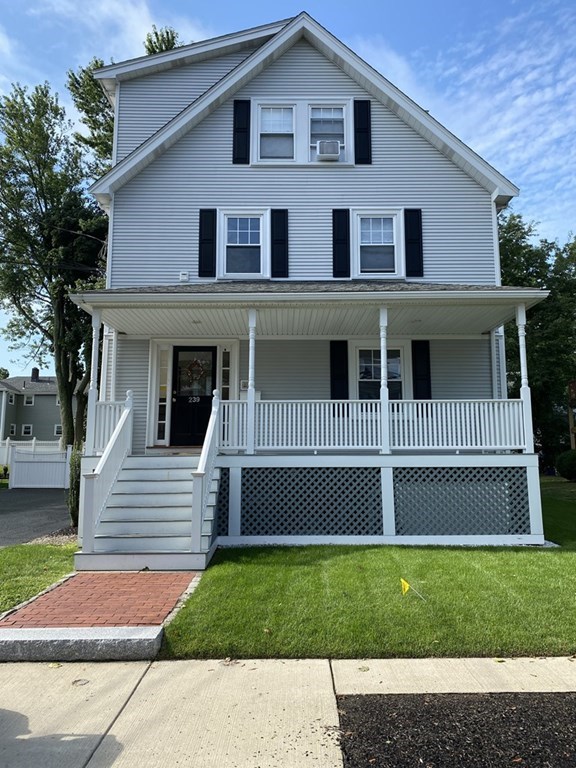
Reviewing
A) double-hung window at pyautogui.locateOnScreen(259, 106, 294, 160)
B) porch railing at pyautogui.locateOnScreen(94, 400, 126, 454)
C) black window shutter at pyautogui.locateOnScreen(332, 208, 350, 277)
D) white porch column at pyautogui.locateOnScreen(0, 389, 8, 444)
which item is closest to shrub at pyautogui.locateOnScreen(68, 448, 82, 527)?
porch railing at pyautogui.locateOnScreen(94, 400, 126, 454)

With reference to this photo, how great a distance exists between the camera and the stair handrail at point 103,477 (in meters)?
6.93

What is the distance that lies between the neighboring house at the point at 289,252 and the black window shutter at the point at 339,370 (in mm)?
29

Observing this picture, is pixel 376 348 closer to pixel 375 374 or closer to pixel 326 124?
pixel 375 374

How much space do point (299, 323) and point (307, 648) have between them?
679cm

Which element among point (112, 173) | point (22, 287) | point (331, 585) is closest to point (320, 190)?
point (112, 173)

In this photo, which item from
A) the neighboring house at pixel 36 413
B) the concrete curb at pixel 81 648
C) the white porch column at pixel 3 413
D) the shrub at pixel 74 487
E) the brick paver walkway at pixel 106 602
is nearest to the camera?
the concrete curb at pixel 81 648

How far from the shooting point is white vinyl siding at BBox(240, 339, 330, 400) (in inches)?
431

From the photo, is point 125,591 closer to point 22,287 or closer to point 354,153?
point 354,153

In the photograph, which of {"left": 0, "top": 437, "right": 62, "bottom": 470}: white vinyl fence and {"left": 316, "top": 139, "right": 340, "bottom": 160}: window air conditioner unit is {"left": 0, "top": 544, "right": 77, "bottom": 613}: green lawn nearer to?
{"left": 316, "top": 139, "right": 340, "bottom": 160}: window air conditioner unit

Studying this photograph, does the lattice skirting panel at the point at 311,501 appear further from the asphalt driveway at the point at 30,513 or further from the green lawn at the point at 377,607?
the asphalt driveway at the point at 30,513

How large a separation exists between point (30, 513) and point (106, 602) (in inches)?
358

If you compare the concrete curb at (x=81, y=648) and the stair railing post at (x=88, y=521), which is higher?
the stair railing post at (x=88, y=521)

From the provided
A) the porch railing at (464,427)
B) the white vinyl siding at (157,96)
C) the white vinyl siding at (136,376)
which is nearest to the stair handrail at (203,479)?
the white vinyl siding at (136,376)

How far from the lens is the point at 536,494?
8.51 meters
